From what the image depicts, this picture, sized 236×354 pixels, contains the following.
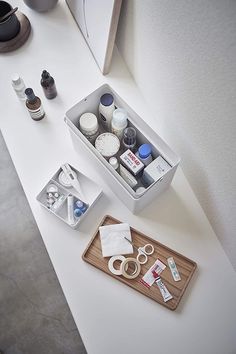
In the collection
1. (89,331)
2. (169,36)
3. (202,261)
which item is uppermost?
(169,36)

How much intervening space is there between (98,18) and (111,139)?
0.35 metres

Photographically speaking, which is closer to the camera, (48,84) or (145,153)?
(145,153)

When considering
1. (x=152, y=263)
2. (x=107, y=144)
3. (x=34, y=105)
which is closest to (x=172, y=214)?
(x=152, y=263)

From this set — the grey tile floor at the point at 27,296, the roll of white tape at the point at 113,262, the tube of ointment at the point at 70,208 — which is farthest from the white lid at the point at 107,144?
the grey tile floor at the point at 27,296

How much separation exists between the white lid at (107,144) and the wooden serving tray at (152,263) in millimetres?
171

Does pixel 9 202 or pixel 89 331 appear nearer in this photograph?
pixel 89 331

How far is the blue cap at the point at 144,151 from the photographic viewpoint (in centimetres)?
81

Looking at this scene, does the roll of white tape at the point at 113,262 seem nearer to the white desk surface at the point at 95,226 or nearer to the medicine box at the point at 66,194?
the white desk surface at the point at 95,226

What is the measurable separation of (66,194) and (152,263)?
290 mm

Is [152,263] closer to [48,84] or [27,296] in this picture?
[48,84]

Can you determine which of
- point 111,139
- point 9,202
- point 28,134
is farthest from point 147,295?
point 9,202

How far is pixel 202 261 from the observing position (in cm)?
83

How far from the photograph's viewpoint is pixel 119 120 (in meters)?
0.82

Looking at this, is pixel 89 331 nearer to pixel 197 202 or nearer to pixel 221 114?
pixel 197 202
